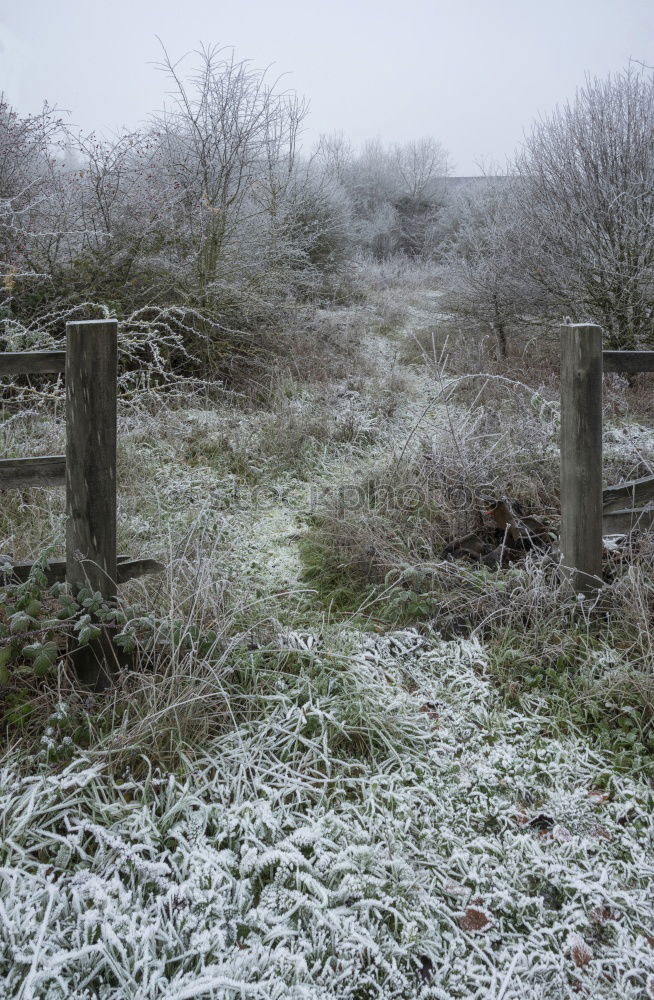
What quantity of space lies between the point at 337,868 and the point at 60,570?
162cm

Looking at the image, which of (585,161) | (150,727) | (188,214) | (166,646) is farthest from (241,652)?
(585,161)

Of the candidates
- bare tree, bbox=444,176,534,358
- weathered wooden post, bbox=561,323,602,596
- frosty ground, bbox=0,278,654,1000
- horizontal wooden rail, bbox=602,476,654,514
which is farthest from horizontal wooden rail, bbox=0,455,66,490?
bare tree, bbox=444,176,534,358

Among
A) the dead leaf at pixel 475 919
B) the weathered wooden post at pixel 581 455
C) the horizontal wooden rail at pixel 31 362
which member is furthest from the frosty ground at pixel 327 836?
the horizontal wooden rail at pixel 31 362

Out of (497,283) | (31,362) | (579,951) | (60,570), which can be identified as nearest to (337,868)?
(579,951)

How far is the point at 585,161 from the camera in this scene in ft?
28.3

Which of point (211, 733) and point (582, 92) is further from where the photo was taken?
A: point (582, 92)

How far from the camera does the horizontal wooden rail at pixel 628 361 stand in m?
3.64

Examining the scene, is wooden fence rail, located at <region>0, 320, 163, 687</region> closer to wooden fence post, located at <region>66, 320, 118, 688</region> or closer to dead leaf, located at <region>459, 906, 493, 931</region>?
wooden fence post, located at <region>66, 320, 118, 688</region>

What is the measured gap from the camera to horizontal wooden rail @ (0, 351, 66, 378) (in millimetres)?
2801

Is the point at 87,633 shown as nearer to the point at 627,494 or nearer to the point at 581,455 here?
the point at 581,455

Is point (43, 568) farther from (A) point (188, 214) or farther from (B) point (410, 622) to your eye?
(A) point (188, 214)

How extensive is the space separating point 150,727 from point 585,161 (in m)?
8.53

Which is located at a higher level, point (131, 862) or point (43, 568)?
point (43, 568)

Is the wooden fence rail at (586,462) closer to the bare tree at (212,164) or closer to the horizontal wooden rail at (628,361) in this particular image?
the horizontal wooden rail at (628,361)
